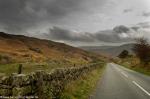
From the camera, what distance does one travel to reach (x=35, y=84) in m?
9.16

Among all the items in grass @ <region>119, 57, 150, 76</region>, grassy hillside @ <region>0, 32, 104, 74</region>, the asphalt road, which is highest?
grassy hillside @ <region>0, 32, 104, 74</region>

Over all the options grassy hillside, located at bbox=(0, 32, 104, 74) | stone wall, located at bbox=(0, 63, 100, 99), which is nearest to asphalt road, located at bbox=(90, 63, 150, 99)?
stone wall, located at bbox=(0, 63, 100, 99)

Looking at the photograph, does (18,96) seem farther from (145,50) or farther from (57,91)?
(145,50)

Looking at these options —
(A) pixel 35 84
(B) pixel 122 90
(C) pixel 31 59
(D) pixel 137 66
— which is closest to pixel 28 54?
(C) pixel 31 59

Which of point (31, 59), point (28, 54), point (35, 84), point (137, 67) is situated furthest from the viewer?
point (28, 54)

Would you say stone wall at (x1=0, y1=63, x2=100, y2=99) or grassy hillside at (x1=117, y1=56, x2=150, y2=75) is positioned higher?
stone wall at (x1=0, y1=63, x2=100, y2=99)

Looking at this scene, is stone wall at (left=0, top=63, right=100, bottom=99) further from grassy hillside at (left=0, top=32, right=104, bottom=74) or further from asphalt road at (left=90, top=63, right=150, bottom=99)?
grassy hillside at (left=0, top=32, right=104, bottom=74)

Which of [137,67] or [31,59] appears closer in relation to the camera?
[31,59]

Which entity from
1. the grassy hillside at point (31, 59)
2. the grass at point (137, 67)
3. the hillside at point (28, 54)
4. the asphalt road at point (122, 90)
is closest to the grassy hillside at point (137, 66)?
the grass at point (137, 67)

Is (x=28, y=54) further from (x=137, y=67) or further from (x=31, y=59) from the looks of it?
(x=137, y=67)

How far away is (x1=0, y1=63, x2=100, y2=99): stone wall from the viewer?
765 centimetres

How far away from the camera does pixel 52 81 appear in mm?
11180

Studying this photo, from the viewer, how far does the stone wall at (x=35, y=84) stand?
25.1 feet

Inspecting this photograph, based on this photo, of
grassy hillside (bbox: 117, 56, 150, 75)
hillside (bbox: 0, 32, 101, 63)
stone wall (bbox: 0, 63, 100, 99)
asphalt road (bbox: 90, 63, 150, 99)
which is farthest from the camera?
hillside (bbox: 0, 32, 101, 63)
